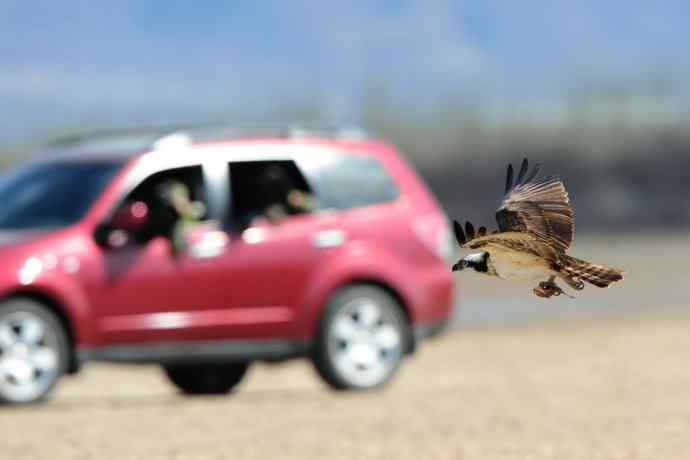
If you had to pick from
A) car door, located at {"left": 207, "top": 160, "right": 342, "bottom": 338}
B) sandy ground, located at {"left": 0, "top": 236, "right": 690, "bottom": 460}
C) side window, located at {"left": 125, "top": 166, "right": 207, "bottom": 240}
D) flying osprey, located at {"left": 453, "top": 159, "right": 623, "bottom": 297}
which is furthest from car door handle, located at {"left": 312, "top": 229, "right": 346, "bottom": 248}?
flying osprey, located at {"left": 453, "top": 159, "right": 623, "bottom": 297}

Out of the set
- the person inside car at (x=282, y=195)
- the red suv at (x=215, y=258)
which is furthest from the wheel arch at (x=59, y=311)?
the person inside car at (x=282, y=195)

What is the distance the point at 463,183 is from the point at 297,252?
2094 inches

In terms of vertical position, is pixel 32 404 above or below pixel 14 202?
below

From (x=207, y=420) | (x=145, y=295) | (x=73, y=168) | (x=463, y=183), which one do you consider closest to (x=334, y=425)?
(x=207, y=420)

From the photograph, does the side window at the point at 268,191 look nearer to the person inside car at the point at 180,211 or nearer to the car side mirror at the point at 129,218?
the person inside car at the point at 180,211

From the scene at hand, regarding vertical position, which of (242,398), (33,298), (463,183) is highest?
(33,298)

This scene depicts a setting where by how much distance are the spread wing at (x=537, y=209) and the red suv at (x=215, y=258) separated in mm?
8221

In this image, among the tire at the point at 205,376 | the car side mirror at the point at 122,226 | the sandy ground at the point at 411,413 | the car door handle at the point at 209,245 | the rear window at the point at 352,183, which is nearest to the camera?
the sandy ground at the point at 411,413

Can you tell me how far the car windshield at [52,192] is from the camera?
15.2 meters

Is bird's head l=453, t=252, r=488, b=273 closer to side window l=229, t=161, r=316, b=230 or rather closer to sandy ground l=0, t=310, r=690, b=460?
sandy ground l=0, t=310, r=690, b=460

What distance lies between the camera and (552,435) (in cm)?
1295

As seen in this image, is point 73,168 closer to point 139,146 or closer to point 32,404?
point 139,146

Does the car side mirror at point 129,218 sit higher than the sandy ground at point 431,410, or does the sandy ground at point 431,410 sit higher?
the car side mirror at point 129,218

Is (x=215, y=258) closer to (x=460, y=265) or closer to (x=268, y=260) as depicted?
(x=268, y=260)
